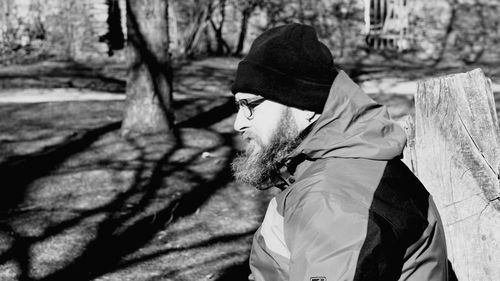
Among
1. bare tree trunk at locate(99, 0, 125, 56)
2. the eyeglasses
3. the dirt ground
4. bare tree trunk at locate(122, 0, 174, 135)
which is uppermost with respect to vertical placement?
the eyeglasses

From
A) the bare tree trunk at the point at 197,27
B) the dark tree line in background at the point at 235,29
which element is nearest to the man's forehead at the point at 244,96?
the dark tree line in background at the point at 235,29

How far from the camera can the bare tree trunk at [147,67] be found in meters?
8.23

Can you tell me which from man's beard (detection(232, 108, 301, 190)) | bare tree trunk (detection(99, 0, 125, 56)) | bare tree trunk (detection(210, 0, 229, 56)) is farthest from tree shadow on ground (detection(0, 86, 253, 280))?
bare tree trunk (detection(210, 0, 229, 56))

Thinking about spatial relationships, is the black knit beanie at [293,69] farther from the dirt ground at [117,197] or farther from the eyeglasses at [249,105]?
the dirt ground at [117,197]

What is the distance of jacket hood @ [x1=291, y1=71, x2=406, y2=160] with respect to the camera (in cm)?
222

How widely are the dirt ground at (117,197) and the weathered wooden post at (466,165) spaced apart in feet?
10.0

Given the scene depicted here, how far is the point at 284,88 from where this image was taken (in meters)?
2.39

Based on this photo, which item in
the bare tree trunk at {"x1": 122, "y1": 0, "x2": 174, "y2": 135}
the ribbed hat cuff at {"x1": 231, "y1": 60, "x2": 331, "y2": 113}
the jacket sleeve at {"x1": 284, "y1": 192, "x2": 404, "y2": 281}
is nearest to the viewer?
the jacket sleeve at {"x1": 284, "y1": 192, "x2": 404, "y2": 281}

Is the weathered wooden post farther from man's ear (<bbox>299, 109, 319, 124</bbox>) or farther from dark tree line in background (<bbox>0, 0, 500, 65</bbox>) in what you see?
dark tree line in background (<bbox>0, 0, 500, 65</bbox>)

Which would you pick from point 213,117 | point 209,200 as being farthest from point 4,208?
point 213,117

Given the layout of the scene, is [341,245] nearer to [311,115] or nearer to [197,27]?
[311,115]

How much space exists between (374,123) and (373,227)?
1.24 feet

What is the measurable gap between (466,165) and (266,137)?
66 cm

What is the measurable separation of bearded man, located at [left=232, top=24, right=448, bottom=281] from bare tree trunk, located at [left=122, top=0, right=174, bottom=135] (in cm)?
586
